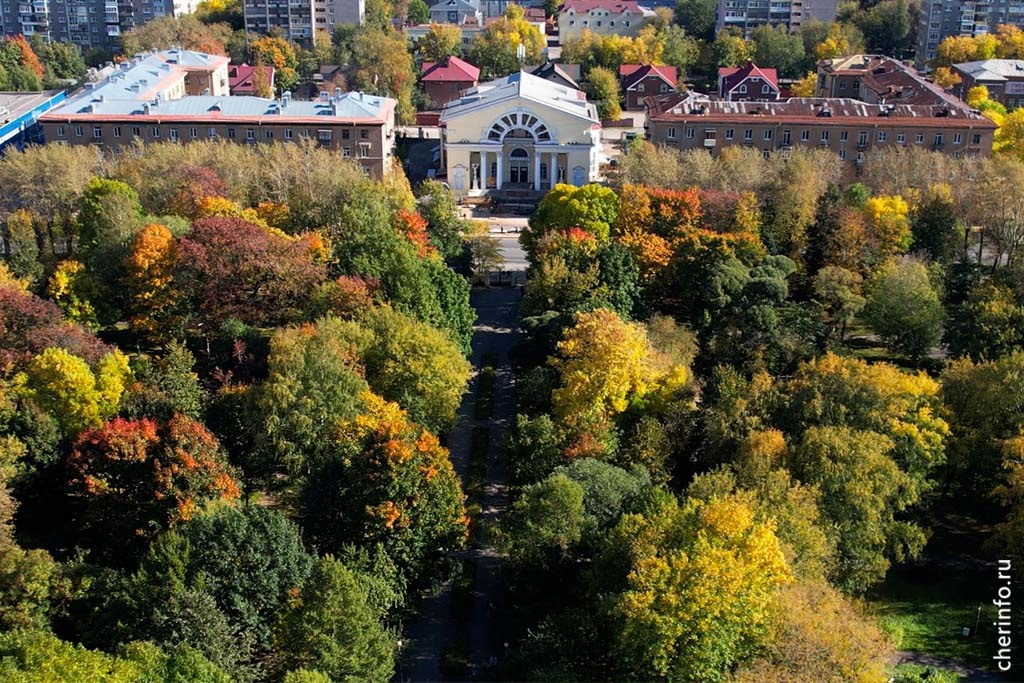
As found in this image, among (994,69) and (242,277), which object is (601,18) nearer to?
(994,69)

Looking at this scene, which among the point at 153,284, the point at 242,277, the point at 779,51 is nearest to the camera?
the point at 242,277

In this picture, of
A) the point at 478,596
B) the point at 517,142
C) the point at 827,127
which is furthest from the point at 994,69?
the point at 478,596

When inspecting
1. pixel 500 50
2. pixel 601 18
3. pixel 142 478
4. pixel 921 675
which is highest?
pixel 601 18

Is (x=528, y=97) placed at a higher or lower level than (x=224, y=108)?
higher

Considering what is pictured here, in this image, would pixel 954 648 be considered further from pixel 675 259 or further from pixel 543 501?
pixel 675 259

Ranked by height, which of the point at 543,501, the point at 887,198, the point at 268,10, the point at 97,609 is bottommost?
the point at 97,609

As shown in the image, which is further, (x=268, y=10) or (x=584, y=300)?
(x=268, y=10)

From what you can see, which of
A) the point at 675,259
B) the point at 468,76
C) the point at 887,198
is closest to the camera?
the point at 675,259

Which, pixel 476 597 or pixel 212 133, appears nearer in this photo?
pixel 476 597

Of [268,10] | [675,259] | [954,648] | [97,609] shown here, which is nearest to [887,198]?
[675,259]
